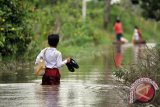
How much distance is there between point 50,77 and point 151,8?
4380 centimetres

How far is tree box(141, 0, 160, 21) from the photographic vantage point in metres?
56.9

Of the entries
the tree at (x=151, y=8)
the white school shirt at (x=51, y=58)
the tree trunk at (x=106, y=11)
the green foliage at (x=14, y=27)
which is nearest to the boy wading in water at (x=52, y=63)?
the white school shirt at (x=51, y=58)

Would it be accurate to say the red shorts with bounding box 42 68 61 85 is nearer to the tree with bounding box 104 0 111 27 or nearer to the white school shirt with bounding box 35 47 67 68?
the white school shirt with bounding box 35 47 67 68

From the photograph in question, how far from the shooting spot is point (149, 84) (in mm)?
10695

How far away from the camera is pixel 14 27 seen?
20.5 metres

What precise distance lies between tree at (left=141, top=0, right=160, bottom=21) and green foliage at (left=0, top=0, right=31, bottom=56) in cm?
3656

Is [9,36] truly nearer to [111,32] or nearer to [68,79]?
Result: [68,79]

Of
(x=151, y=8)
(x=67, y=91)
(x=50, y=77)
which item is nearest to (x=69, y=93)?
(x=67, y=91)

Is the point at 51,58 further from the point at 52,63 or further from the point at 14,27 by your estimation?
the point at 14,27

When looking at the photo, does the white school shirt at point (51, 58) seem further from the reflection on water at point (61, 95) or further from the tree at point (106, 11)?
the tree at point (106, 11)

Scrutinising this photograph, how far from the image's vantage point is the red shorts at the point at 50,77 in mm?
14828

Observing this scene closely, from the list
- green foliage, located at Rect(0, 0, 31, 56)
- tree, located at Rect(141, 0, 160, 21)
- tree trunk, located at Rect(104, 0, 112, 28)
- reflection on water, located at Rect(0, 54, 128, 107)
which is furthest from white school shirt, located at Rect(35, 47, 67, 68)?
tree, located at Rect(141, 0, 160, 21)

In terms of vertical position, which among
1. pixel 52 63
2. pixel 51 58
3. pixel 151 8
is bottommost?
pixel 151 8

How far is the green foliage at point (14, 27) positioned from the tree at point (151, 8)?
120 feet
